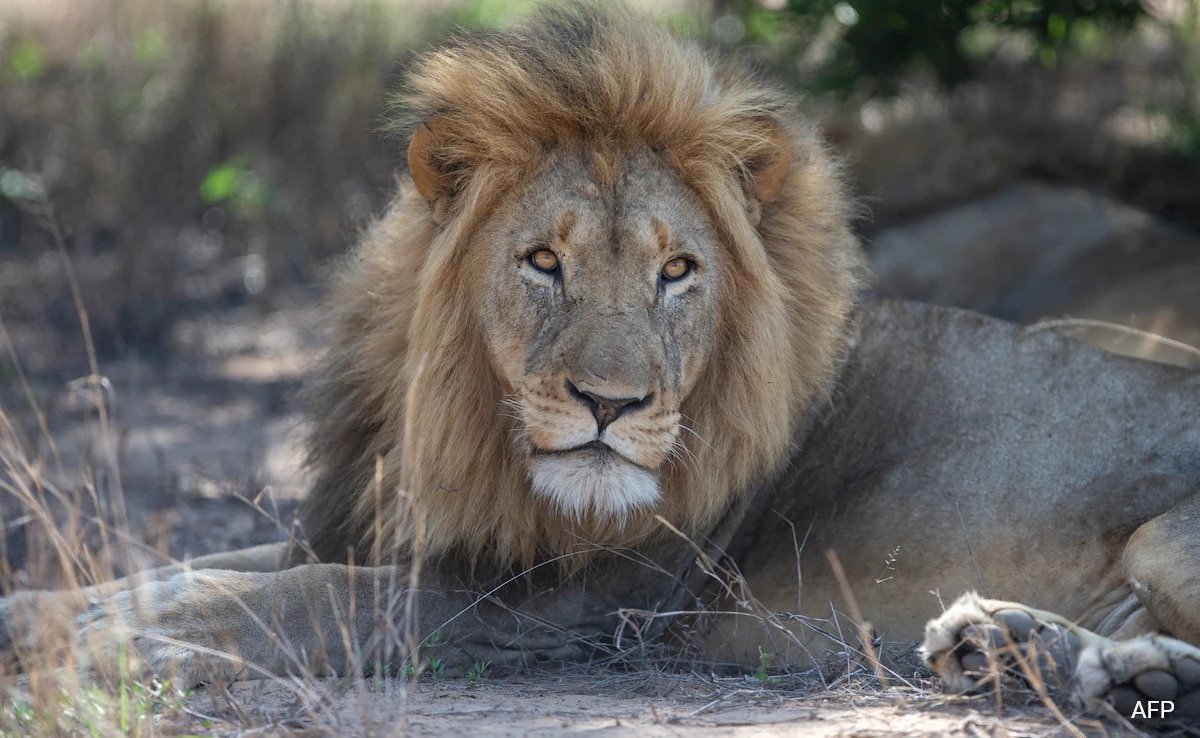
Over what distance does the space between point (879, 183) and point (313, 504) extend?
5.35m

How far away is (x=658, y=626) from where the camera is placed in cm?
403

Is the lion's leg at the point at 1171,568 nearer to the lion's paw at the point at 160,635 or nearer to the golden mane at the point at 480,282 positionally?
the golden mane at the point at 480,282

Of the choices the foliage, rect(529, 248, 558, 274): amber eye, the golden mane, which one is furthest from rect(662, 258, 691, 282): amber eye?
the foliage

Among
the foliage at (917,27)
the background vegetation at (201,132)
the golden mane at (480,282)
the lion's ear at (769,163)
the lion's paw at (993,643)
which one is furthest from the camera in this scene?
the background vegetation at (201,132)

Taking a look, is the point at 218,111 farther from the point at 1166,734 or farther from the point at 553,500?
the point at 1166,734

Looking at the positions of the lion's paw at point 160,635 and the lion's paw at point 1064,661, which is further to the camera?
the lion's paw at point 160,635

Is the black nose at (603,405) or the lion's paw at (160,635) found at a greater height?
the black nose at (603,405)

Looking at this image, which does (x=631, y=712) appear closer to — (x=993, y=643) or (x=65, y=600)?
(x=993, y=643)

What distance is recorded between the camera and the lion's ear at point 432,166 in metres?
3.84
